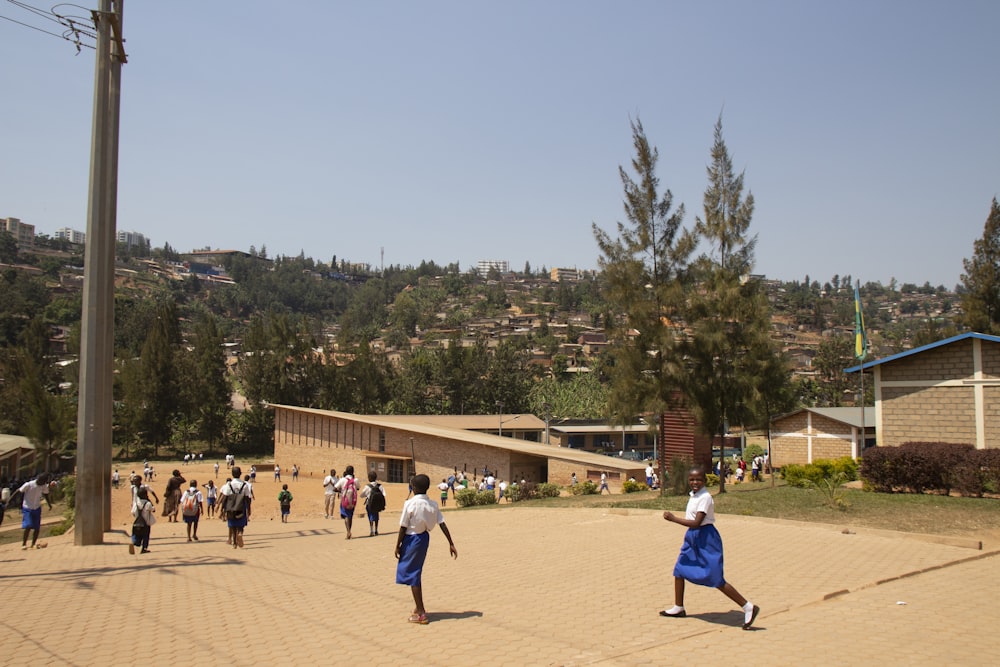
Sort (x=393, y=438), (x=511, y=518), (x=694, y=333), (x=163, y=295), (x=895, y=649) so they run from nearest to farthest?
(x=895, y=649)
(x=511, y=518)
(x=694, y=333)
(x=393, y=438)
(x=163, y=295)

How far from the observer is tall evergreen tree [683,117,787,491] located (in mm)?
19938

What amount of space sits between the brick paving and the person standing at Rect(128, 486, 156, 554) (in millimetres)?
388

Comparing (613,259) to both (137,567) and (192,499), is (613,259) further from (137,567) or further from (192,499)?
(137,567)

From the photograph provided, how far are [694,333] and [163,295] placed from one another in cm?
19352

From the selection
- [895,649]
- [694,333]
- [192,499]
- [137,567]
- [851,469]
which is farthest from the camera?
[851,469]

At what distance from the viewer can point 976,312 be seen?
1216 inches

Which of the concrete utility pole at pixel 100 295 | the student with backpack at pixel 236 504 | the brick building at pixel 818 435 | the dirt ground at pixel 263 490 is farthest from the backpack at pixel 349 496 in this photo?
the brick building at pixel 818 435

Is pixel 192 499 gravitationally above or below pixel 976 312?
below

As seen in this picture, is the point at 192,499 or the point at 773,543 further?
the point at 192,499

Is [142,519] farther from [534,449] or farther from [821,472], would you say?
[534,449]

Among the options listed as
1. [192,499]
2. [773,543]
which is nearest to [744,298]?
[773,543]

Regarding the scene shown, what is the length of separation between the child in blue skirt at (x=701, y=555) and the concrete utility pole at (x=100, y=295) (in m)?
11.2

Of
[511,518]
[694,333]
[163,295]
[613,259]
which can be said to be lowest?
[511,518]

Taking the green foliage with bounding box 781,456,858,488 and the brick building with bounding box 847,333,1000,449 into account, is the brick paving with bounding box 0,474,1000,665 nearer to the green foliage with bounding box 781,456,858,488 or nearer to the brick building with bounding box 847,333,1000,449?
the brick building with bounding box 847,333,1000,449
